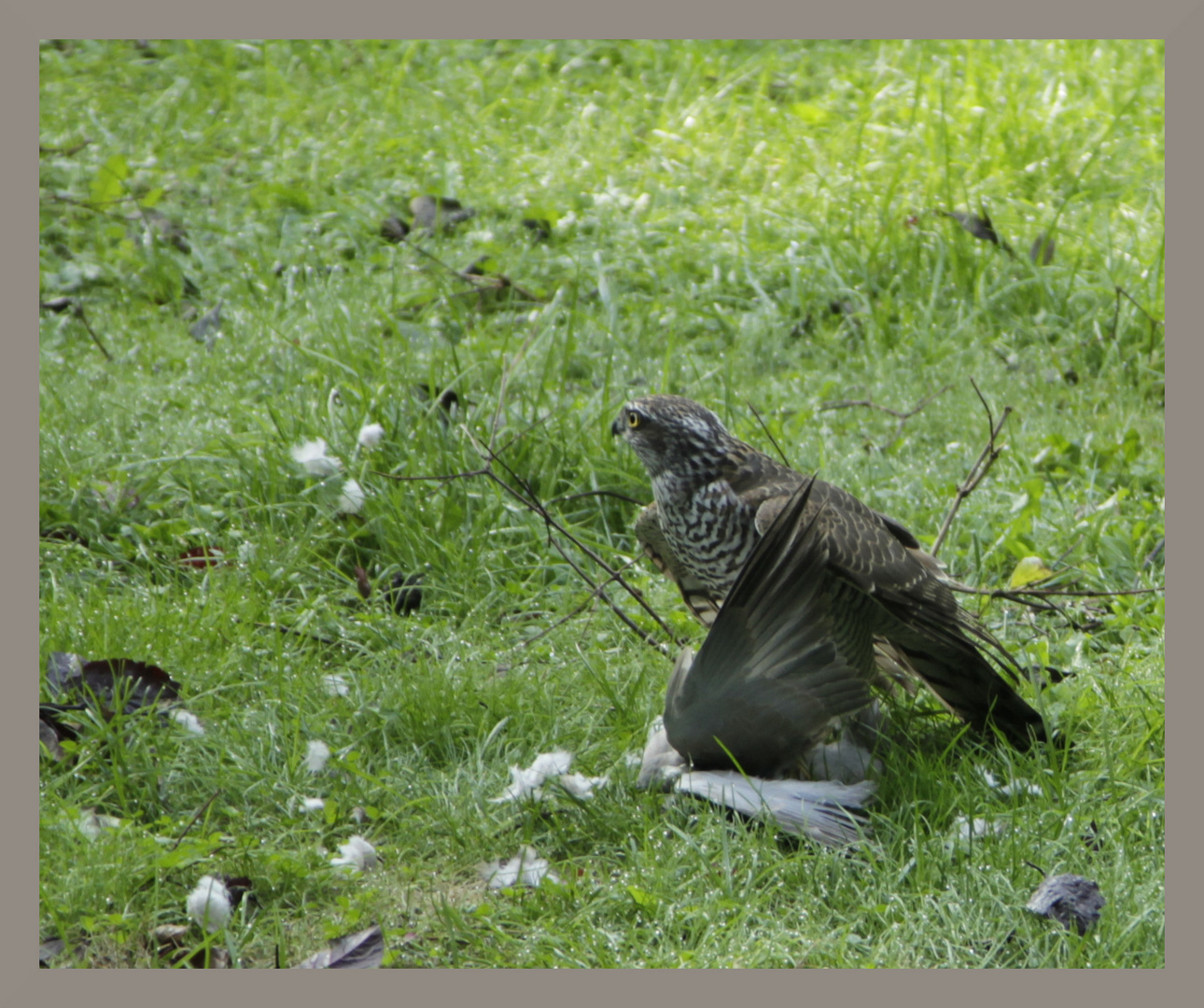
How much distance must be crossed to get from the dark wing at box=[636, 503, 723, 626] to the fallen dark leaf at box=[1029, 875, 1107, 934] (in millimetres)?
1280

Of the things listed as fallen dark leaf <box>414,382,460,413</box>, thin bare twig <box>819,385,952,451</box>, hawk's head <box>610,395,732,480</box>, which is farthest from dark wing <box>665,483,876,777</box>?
thin bare twig <box>819,385,952,451</box>

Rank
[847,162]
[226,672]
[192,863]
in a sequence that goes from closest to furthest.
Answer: [192,863] → [226,672] → [847,162]

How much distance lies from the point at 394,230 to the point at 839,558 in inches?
175

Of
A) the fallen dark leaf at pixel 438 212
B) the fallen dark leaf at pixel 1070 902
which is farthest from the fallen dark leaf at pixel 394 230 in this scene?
the fallen dark leaf at pixel 1070 902

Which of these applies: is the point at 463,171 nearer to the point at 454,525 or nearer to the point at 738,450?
the point at 454,525

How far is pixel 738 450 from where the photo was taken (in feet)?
12.2

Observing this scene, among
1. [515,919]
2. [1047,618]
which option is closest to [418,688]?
[515,919]

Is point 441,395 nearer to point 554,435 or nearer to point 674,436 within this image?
point 554,435

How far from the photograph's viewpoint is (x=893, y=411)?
565 cm

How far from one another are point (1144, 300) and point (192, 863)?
4.87 meters

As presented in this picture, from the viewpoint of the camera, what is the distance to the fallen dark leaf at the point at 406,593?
14.8 feet

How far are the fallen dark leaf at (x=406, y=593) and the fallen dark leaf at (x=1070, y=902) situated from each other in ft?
7.60

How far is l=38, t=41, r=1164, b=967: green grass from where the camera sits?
10.2 ft

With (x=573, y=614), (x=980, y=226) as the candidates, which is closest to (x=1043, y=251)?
(x=980, y=226)
